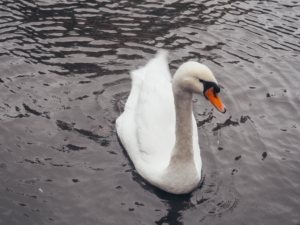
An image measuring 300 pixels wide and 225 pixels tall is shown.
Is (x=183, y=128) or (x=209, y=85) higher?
(x=209, y=85)

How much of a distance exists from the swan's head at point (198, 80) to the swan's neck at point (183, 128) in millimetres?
200

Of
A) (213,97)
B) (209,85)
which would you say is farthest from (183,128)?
(209,85)

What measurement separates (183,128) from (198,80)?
87cm

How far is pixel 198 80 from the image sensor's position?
639cm

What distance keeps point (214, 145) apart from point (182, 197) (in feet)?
5.04

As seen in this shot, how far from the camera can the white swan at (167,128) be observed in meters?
6.46

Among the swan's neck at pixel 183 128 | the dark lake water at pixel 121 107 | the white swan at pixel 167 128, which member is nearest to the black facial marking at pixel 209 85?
the white swan at pixel 167 128

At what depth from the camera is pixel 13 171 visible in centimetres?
750

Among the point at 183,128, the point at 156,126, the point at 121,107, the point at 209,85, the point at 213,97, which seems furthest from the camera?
the point at 121,107

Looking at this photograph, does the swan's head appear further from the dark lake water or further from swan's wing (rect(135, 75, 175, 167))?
the dark lake water

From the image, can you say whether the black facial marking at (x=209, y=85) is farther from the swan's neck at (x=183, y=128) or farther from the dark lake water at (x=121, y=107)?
the dark lake water at (x=121, y=107)

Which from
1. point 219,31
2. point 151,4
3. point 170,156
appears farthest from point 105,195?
point 151,4

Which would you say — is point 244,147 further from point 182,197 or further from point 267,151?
point 182,197

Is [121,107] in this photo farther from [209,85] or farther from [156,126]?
[209,85]
